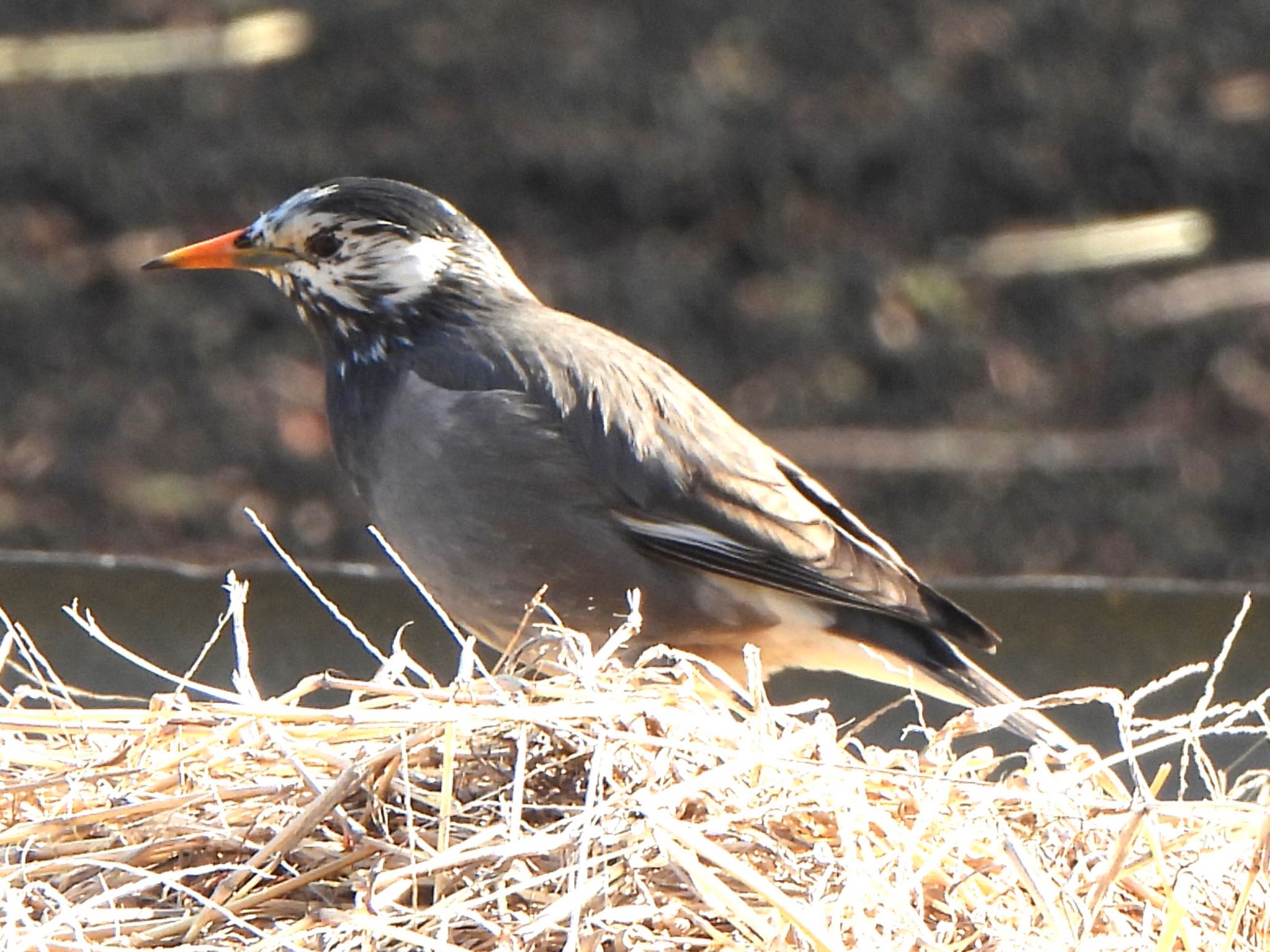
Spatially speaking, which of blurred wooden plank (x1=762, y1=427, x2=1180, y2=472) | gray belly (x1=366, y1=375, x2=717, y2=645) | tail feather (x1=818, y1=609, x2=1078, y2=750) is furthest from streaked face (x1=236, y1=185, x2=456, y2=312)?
blurred wooden plank (x1=762, y1=427, x2=1180, y2=472)

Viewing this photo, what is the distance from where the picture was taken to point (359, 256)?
4.11 m

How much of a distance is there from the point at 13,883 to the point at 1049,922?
4.02ft

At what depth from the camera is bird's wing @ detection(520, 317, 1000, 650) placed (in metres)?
3.87

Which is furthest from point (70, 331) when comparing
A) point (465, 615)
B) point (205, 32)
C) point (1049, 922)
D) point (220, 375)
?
point (1049, 922)

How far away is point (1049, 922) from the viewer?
8.23ft

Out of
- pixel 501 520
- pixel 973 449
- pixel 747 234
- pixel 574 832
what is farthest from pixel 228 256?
pixel 747 234

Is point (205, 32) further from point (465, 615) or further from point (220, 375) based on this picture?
point (465, 615)

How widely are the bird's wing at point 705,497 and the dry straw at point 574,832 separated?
0.97m

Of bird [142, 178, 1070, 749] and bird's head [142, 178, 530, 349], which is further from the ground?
bird's head [142, 178, 530, 349]

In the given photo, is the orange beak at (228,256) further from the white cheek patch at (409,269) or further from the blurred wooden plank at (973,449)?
the blurred wooden plank at (973,449)

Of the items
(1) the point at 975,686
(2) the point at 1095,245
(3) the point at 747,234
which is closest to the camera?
(1) the point at 975,686

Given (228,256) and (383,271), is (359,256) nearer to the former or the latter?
(383,271)

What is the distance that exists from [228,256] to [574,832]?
1877 millimetres

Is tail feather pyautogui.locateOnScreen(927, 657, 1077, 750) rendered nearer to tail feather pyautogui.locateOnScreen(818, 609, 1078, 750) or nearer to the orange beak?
tail feather pyautogui.locateOnScreen(818, 609, 1078, 750)
